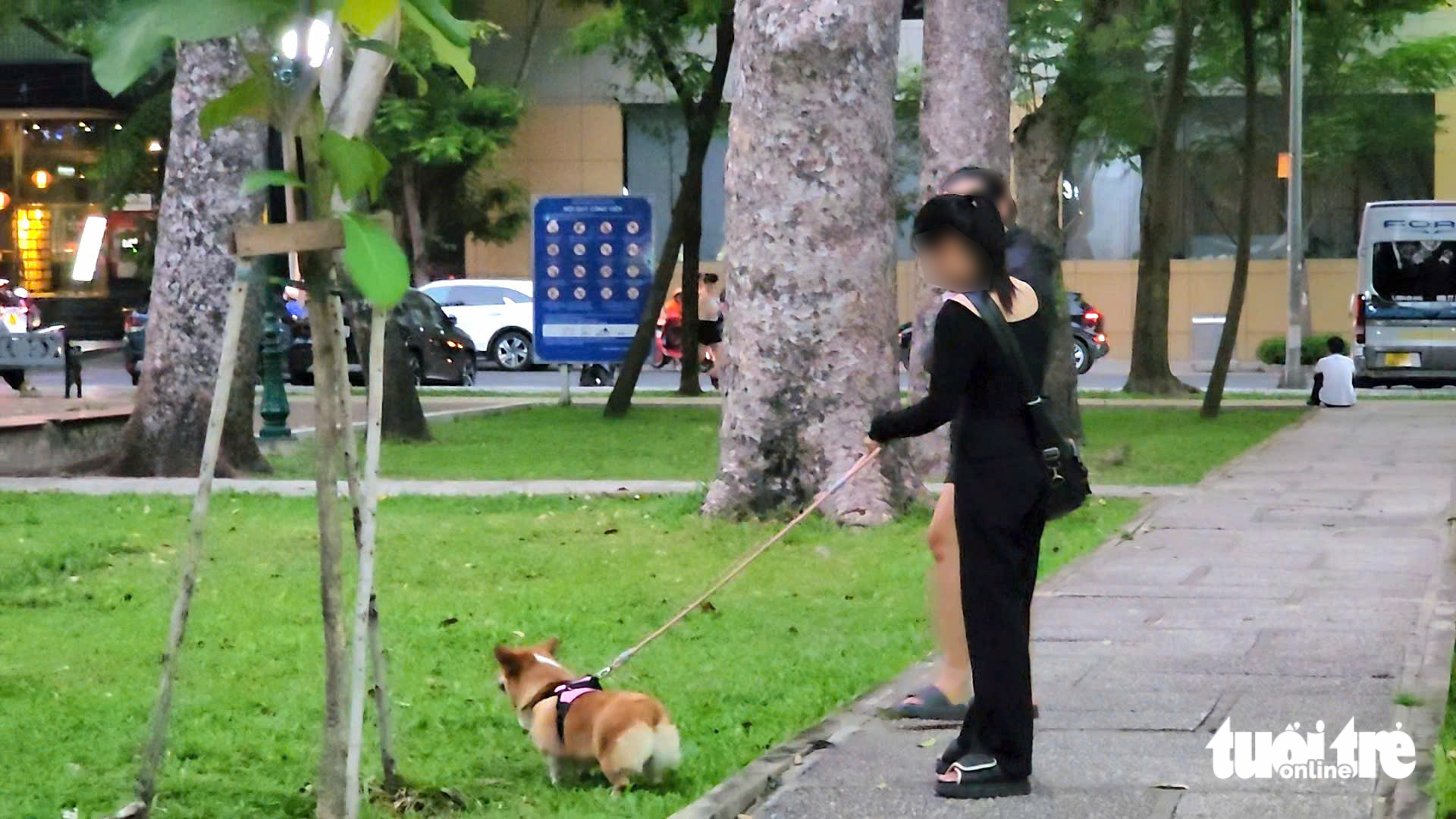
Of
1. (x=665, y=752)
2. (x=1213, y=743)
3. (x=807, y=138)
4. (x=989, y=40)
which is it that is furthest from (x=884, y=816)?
(x=989, y=40)

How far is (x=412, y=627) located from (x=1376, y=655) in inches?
151

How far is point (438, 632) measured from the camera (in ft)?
27.4

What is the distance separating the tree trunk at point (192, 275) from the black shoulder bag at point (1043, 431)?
8.66 meters

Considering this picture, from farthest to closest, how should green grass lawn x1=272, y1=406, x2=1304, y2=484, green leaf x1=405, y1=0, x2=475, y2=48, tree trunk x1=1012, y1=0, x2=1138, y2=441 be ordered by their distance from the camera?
tree trunk x1=1012, y1=0, x2=1138, y2=441, green grass lawn x1=272, y1=406, x2=1304, y2=484, green leaf x1=405, y1=0, x2=475, y2=48

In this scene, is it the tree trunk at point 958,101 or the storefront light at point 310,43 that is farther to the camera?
the tree trunk at point 958,101

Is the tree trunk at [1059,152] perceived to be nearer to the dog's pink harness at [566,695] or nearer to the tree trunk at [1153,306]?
the tree trunk at [1153,306]

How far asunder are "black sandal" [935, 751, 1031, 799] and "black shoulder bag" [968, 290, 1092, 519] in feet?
2.33

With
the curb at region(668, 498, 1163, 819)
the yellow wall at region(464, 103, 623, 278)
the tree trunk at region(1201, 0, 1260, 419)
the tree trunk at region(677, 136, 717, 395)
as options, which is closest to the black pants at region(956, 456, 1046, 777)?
the curb at region(668, 498, 1163, 819)

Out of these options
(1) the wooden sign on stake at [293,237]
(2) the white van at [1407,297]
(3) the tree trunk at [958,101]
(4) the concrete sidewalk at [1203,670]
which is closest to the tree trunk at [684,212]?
(3) the tree trunk at [958,101]

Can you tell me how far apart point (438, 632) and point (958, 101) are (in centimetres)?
716

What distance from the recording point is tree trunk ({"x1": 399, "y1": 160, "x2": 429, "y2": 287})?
35719 millimetres

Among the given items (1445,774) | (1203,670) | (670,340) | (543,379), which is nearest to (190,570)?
(1445,774)

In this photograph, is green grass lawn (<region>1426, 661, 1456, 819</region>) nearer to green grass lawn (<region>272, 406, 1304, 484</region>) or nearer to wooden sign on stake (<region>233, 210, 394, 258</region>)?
wooden sign on stake (<region>233, 210, 394, 258</region>)

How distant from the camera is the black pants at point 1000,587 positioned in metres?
5.59
